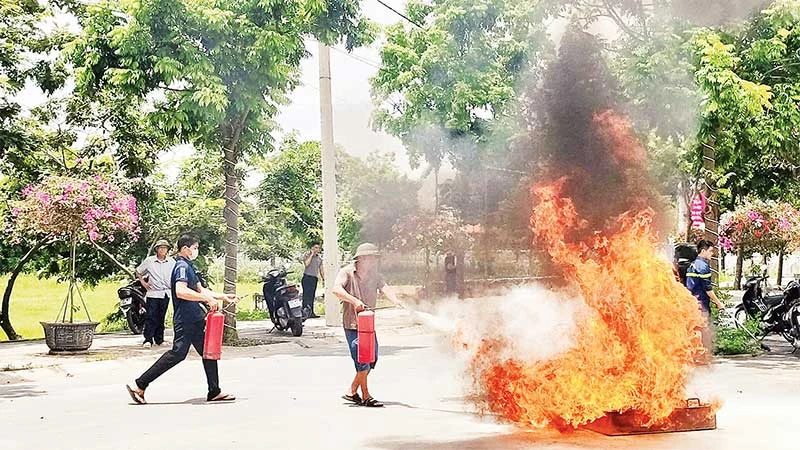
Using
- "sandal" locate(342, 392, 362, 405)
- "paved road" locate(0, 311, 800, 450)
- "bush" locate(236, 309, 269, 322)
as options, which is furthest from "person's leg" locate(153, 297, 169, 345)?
"sandal" locate(342, 392, 362, 405)

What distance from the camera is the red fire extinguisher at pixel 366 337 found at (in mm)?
8820

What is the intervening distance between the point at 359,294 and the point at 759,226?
754 inches

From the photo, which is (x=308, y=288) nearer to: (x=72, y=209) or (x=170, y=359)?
(x=72, y=209)

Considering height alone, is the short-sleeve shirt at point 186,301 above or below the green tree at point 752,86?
below

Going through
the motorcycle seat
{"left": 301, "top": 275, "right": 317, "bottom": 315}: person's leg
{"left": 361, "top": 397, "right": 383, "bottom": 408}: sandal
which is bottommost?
{"left": 361, "top": 397, "right": 383, "bottom": 408}: sandal

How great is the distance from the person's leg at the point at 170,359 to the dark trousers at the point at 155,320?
560 cm

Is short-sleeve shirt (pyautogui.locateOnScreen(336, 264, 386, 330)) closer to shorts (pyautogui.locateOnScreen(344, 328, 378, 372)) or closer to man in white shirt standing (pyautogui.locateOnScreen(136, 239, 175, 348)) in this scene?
shorts (pyautogui.locateOnScreen(344, 328, 378, 372))

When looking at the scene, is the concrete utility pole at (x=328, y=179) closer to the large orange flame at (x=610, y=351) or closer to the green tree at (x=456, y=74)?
the green tree at (x=456, y=74)

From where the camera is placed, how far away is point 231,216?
51.4 feet

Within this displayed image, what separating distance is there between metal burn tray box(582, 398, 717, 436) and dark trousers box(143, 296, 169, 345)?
9.09 metres

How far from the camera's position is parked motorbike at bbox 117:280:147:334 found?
55.1 ft

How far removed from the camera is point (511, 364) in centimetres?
767

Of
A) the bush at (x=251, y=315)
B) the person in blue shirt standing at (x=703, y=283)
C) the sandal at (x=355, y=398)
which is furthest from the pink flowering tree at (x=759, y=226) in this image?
the sandal at (x=355, y=398)

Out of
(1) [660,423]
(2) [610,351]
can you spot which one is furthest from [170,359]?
(1) [660,423]
